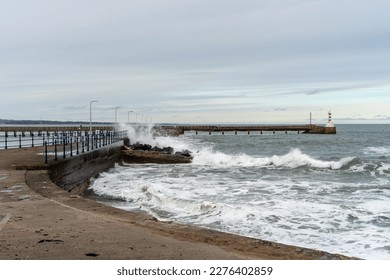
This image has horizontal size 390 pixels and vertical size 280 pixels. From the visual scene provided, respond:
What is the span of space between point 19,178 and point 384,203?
9.94 meters

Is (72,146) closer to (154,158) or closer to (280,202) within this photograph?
(154,158)

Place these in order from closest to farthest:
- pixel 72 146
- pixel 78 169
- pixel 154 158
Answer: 1. pixel 78 169
2. pixel 72 146
3. pixel 154 158

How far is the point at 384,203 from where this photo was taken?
12.0m

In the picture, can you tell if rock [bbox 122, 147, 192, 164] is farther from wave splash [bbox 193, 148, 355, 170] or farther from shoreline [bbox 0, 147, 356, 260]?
shoreline [bbox 0, 147, 356, 260]

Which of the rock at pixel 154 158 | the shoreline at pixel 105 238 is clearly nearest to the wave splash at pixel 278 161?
the rock at pixel 154 158

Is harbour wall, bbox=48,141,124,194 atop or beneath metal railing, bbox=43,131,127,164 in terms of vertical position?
beneath

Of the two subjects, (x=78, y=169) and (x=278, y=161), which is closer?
(x=78, y=169)

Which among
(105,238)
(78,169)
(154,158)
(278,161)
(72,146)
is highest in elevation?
(72,146)

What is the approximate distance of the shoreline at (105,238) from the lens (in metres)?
4.91

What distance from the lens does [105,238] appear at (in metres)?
5.55

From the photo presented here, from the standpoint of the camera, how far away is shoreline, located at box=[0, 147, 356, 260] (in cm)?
491

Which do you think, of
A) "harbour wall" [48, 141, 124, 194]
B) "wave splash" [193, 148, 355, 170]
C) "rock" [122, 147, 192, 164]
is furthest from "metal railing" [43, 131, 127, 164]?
"wave splash" [193, 148, 355, 170]

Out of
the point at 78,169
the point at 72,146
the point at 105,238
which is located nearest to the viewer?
the point at 105,238

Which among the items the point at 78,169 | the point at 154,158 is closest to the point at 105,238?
the point at 78,169
